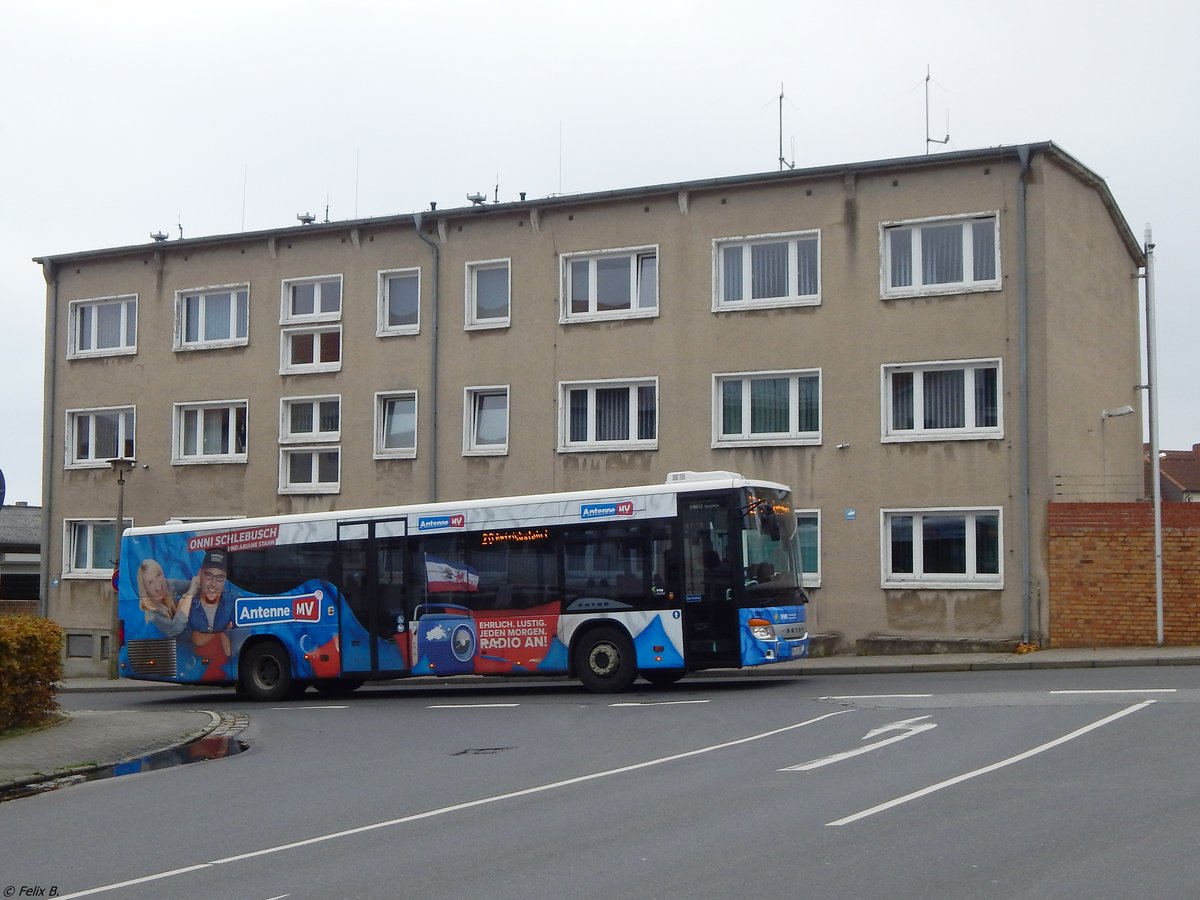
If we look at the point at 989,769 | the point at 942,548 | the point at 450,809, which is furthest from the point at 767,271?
the point at 450,809

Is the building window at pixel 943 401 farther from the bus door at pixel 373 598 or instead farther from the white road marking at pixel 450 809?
the white road marking at pixel 450 809

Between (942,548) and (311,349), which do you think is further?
(311,349)

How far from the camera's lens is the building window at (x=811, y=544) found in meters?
27.5

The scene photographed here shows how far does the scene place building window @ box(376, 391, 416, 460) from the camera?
3195 centimetres

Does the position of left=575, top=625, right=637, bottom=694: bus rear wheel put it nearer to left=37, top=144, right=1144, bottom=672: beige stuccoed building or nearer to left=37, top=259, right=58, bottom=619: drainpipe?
left=37, top=144, right=1144, bottom=672: beige stuccoed building

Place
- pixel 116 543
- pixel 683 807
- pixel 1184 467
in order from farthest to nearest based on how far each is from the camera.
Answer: pixel 1184 467 < pixel 116 543 < pixel 683 807

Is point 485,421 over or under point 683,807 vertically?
over

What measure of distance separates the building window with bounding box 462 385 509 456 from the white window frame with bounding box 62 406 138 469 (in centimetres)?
966

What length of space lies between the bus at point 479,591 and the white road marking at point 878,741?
5018 millimetres

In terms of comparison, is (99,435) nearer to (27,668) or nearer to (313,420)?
(313,420)

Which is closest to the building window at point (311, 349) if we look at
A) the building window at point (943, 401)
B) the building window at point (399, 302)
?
the building window at point (399, 302)

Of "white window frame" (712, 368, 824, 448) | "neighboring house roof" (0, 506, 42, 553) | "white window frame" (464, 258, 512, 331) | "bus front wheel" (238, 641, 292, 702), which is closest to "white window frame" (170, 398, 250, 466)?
"white window frame" (464, 258, 512, 331)

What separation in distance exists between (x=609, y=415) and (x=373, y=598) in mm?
8832

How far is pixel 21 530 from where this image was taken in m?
53.9
